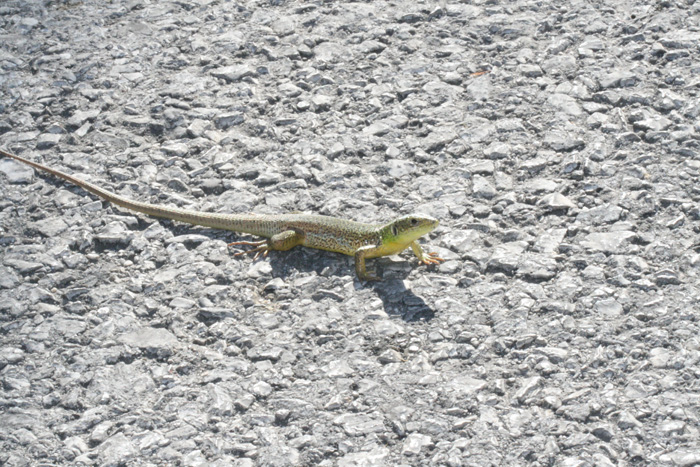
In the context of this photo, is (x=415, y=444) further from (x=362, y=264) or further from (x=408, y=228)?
(x=408, y=228)

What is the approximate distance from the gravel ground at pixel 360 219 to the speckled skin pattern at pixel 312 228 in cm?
10

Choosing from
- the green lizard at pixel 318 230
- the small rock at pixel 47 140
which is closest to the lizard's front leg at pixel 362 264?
the green lizard at pixel 318 230

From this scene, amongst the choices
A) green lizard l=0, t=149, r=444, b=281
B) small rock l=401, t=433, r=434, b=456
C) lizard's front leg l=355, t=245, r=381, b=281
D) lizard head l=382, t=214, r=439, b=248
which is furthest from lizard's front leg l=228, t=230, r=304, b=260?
small rock l=401, t=433, r=434, b=456

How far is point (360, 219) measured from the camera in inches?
219

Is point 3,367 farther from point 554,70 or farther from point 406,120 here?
point 554,70

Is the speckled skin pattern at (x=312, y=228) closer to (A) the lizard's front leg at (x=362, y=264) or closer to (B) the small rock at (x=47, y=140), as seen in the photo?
(A) the lizard's front leg at (x=362, y=264)

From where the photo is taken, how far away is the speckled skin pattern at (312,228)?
503 centimetres

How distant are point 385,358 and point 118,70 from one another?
4.26 metres

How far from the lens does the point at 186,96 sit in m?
6.85

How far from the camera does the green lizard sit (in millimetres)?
5012

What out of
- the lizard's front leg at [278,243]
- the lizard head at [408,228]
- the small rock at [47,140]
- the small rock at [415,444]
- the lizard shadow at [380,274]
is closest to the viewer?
the small rock at [415,444]

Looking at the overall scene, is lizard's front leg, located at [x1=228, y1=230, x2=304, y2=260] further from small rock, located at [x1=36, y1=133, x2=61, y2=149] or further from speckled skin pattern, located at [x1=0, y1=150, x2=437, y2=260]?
small rock, located at [x1=36, y1=133, x2=61, y2=149]

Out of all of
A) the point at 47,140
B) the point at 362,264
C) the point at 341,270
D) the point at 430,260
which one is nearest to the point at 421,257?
the point at 430,260

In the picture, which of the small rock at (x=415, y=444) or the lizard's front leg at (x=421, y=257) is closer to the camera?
the small rock at (x=415, y=444)
